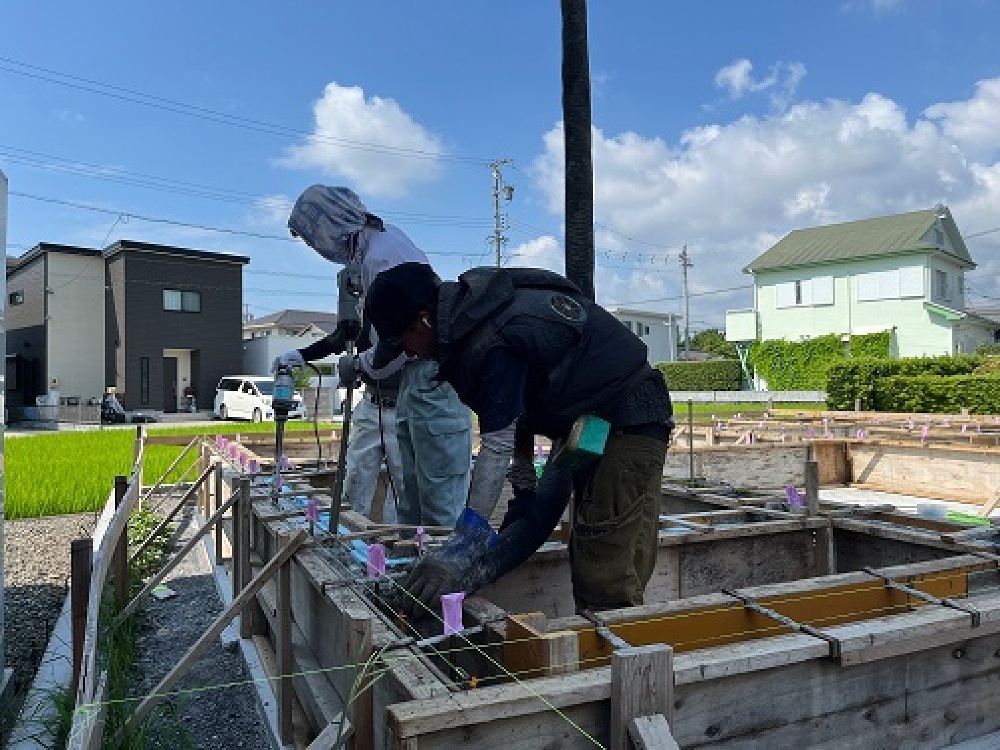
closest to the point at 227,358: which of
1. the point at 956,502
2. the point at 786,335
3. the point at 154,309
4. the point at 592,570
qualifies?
the point at 154,309

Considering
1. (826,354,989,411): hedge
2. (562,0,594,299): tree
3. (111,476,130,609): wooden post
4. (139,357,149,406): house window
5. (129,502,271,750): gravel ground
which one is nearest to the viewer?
(129,502,271,750): gravel ground

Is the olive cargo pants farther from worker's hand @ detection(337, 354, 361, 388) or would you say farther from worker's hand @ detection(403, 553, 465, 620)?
worker's hand @ detection(337, 354, 361, 388)

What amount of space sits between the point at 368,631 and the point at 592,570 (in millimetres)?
993

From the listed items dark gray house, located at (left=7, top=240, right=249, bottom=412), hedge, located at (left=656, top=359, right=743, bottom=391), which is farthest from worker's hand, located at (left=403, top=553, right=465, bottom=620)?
hedge, located at (left=656, top=359, right=743, bottom=391)

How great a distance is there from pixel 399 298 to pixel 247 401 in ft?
93.2

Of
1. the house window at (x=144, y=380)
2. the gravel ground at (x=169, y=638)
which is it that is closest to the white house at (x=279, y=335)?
the house window at (x=144, y=380)

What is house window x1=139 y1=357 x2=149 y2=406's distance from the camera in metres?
32.5

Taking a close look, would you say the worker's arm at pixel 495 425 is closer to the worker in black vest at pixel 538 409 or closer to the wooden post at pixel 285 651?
the worker in black vest at pixel 538 409

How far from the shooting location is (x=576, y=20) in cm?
824

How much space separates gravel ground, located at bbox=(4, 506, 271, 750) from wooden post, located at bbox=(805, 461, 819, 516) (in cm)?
288

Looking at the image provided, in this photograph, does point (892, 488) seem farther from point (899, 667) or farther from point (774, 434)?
point (899, 667)

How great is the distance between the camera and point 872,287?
33.4 m

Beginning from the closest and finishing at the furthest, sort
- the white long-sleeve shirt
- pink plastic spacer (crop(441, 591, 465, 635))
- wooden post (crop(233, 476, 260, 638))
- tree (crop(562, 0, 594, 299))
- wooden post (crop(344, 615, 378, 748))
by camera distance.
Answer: wooden post (crop(344, 615, 378, 748)) → pink plastic spacer (crop(441, 591, 465, 635)) → the white long-sleeve shirt → wooden post (crop(233, 476, 260, 638)) → tree (crop(562, 0, 594, 299))

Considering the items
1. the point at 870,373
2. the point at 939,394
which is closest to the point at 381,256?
the point at 939,394
